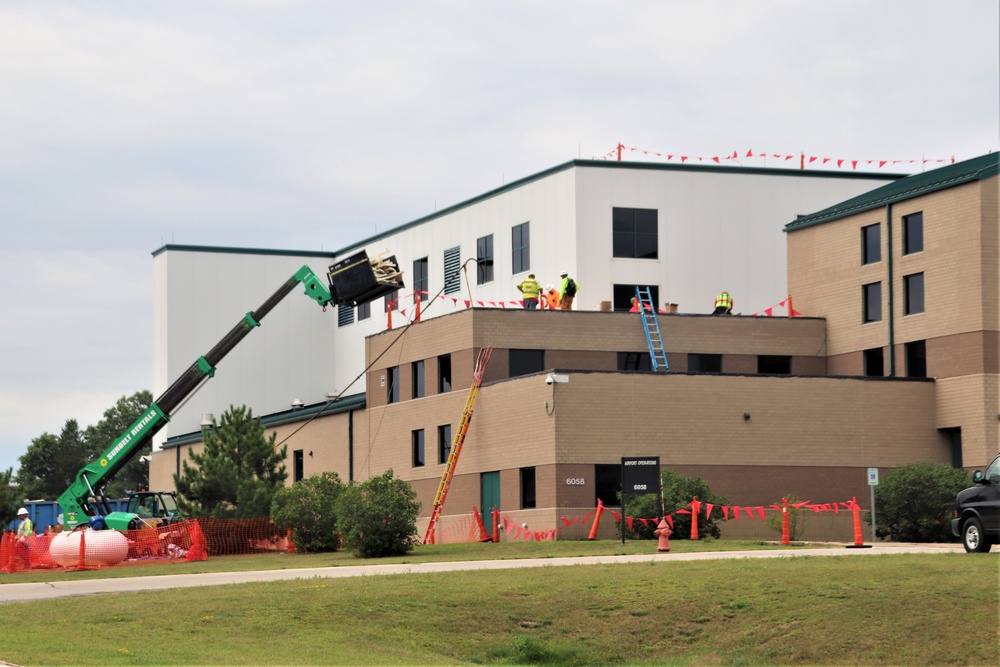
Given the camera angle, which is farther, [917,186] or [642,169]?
[642,169]

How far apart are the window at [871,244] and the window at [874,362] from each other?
10.1ft

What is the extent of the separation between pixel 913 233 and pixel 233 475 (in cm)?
2346

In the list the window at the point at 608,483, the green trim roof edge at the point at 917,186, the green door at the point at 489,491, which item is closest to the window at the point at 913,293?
the green trim roof edge at the point at 917,186

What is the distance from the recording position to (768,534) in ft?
152

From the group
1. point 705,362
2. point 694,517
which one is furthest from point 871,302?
point 694,517

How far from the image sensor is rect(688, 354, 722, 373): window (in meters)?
53.3

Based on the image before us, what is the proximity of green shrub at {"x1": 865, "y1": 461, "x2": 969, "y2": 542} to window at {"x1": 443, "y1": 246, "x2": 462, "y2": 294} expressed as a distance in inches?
978

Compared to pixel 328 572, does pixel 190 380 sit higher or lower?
higher

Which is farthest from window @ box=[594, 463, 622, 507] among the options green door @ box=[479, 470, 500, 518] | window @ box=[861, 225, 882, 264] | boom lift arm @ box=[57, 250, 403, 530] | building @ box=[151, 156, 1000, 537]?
window @ box=[861, 225, 882, 264]

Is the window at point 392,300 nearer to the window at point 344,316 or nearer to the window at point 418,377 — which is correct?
the window at point 344,316

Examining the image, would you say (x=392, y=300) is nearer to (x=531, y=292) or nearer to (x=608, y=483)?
(x=531, y=292)

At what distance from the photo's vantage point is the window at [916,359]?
5081 centimetres

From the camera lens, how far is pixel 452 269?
2579 inches

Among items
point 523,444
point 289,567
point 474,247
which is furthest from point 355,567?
point 474,247
